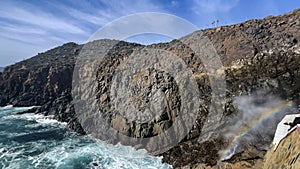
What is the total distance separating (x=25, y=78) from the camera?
80688 mm

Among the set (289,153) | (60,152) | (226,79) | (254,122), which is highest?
(226,79)

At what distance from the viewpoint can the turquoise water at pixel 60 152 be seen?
30.0 meters

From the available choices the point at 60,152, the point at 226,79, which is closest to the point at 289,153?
the point at 226,79

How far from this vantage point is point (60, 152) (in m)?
34.5

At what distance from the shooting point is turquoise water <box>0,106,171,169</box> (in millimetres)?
30016

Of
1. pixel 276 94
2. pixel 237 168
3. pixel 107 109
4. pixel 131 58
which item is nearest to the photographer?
pixel 237 168

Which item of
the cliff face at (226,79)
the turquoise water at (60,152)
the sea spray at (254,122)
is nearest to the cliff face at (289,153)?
the cliff face at (226,79)

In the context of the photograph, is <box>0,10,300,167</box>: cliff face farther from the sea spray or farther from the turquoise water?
the turquoise water

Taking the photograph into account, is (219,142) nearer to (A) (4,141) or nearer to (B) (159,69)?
(B) (159,69)

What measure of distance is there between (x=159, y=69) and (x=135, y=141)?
15906 mm

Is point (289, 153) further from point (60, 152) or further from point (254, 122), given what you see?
point (60, 152)

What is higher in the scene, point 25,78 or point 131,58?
point 131,58

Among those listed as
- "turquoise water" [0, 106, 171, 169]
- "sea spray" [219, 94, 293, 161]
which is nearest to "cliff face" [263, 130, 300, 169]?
"sea spray" [219, 94, 293, 161]

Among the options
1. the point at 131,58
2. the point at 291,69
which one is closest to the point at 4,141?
the point at 131,58
